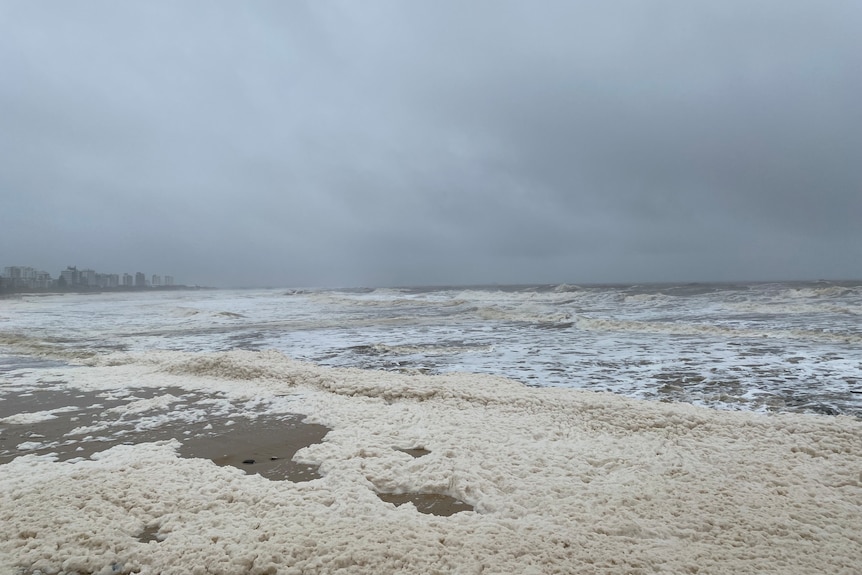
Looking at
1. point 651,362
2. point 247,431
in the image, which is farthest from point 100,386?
point 651,362

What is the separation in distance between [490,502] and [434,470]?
0.68 metres

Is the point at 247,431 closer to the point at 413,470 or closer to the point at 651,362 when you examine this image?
the point at 413,470

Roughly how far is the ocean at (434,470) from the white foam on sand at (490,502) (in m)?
0.02

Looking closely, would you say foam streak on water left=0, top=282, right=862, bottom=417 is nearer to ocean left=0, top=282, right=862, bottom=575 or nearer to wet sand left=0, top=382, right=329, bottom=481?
ocean left=0, top=282, right=862, bottom=575

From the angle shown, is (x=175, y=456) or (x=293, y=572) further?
(x=175, y=456)

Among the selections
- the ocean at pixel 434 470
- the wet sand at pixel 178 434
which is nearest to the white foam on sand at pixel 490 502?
the ocean at pixel 434 470

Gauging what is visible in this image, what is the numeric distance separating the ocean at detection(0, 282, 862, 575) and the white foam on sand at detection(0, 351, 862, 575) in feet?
0.05

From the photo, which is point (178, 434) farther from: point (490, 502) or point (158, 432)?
point (490, 502)

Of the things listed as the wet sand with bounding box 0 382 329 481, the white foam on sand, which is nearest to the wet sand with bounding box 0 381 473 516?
the wet sand with bounding box 0 382 329 481

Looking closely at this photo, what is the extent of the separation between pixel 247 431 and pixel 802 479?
497cm

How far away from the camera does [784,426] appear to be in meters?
4.74

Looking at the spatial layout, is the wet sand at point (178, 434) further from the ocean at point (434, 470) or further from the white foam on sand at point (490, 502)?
the white foam on sand at point (490, 502)

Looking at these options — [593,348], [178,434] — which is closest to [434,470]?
[178,434]

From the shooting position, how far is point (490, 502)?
11.0 ft
